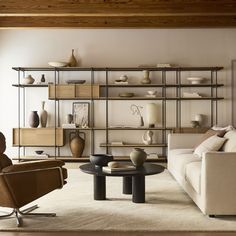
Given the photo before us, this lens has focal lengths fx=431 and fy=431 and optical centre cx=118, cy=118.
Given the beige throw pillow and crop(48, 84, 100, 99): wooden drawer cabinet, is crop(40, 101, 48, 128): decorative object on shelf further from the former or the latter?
the beige throw pillow

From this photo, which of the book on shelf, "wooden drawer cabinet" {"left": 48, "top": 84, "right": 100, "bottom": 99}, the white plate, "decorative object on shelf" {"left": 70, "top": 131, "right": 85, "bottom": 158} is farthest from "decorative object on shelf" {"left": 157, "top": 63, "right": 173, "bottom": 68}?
the book on shelf

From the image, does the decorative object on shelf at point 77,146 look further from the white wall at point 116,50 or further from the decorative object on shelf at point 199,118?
the decorative object on shelf at point 199,118

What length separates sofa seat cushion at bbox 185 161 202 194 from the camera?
4.56 meters

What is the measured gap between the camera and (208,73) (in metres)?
8.21

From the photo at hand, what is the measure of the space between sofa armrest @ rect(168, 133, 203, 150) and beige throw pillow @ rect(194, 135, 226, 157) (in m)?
0.92

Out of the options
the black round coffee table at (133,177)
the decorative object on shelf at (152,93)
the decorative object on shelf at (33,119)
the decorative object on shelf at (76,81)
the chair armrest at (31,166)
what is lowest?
the black round coffee table at (133,177)

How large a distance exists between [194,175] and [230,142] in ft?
3.49

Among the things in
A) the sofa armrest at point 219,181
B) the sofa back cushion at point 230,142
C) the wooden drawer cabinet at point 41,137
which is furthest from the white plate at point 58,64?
the sofa armrest at point 219,181

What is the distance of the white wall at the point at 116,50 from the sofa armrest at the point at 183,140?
1.08 m

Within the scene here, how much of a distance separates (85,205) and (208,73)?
14.1 ft

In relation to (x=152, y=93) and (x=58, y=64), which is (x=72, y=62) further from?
(x=152, y=93)

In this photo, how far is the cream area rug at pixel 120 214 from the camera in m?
4.04

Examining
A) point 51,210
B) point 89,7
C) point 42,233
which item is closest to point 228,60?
point 89,7

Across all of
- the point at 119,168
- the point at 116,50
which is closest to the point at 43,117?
the point at 116,50
